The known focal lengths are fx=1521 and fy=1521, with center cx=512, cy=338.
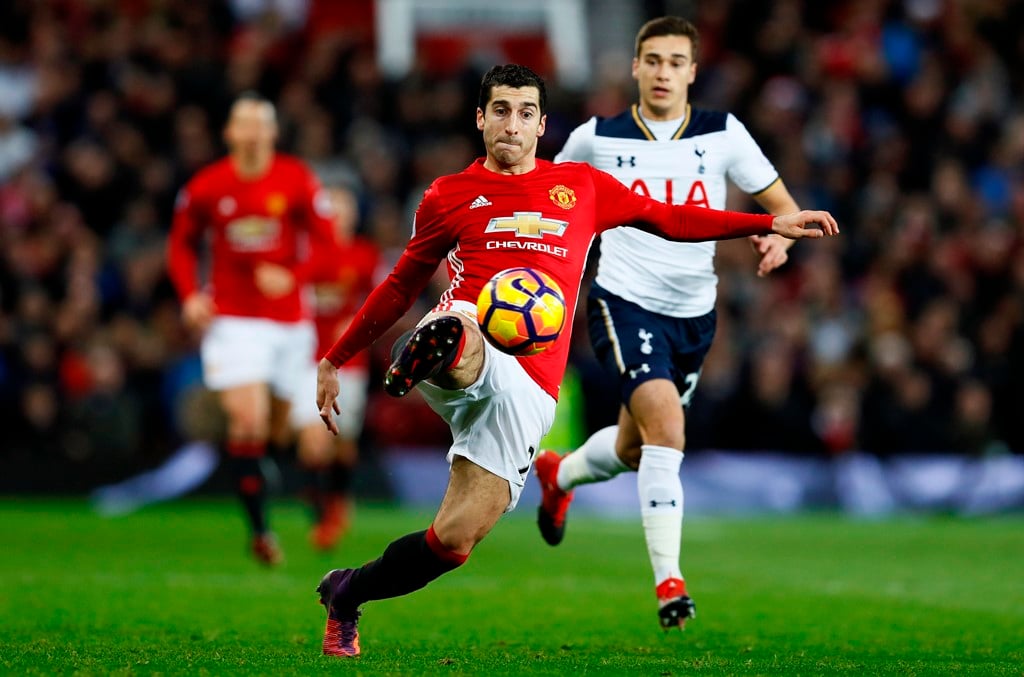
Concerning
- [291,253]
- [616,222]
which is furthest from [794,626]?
[291,253]

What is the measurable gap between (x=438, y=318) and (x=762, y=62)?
16.7m

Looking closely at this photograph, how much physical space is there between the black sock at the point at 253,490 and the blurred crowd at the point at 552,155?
6041mm

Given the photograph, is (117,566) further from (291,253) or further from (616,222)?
(616,222)

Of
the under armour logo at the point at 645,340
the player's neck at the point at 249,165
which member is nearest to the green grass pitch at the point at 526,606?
the under armour logo at the point at 645,340

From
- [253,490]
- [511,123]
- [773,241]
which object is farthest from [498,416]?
[253,490]

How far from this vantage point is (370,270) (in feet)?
45.6

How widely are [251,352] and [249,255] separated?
0.72m

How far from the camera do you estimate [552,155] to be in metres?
18.3

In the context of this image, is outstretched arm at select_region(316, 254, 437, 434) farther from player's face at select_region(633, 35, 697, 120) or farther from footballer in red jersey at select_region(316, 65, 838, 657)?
player's face at select_region(633, 35, 697, 120)

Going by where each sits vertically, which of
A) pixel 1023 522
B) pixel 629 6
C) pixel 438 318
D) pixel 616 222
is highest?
pixel 629 6

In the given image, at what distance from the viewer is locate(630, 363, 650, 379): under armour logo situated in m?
7.54

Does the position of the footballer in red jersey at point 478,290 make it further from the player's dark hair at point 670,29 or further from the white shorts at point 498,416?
the player's dark hair at point 670,29

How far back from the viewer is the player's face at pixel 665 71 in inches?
305

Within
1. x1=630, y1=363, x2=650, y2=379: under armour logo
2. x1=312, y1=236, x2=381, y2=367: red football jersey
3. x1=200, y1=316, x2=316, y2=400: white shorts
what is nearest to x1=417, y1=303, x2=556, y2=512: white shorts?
x1=630, y1=363, x2=650, y2=379: under armour logo
